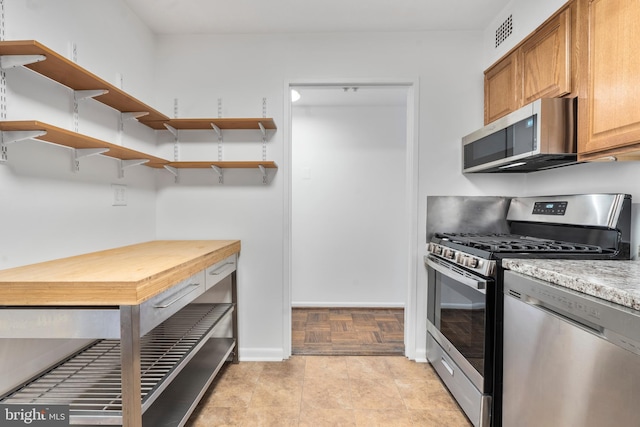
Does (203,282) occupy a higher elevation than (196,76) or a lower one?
lower

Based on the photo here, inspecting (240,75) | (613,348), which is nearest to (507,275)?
(613,348)

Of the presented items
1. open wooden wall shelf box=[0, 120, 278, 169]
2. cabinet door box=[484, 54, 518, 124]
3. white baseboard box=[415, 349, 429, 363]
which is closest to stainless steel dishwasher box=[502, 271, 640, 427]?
white baseboard box=[415, 349, 429, 363]

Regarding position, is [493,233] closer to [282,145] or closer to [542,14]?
[542,14]

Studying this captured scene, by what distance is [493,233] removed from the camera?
2377 mm

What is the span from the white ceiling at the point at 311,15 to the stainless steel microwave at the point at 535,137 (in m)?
0.84

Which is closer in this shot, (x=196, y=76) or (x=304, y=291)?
(x=196, y=76)

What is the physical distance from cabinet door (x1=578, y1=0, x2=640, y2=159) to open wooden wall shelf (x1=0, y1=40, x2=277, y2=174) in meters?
1.74

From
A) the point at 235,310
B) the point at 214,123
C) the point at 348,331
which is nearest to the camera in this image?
the point at 214,123

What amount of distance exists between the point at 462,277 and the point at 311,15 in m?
1.94

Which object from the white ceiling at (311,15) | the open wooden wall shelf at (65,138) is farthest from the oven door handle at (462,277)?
the open wooden wall shelf at (65,138)

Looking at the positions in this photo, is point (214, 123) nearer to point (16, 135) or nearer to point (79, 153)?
point (79, 153)

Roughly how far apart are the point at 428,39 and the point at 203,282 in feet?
7.52

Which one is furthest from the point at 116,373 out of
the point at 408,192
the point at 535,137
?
the point at 535,137

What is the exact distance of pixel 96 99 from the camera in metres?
1.77
